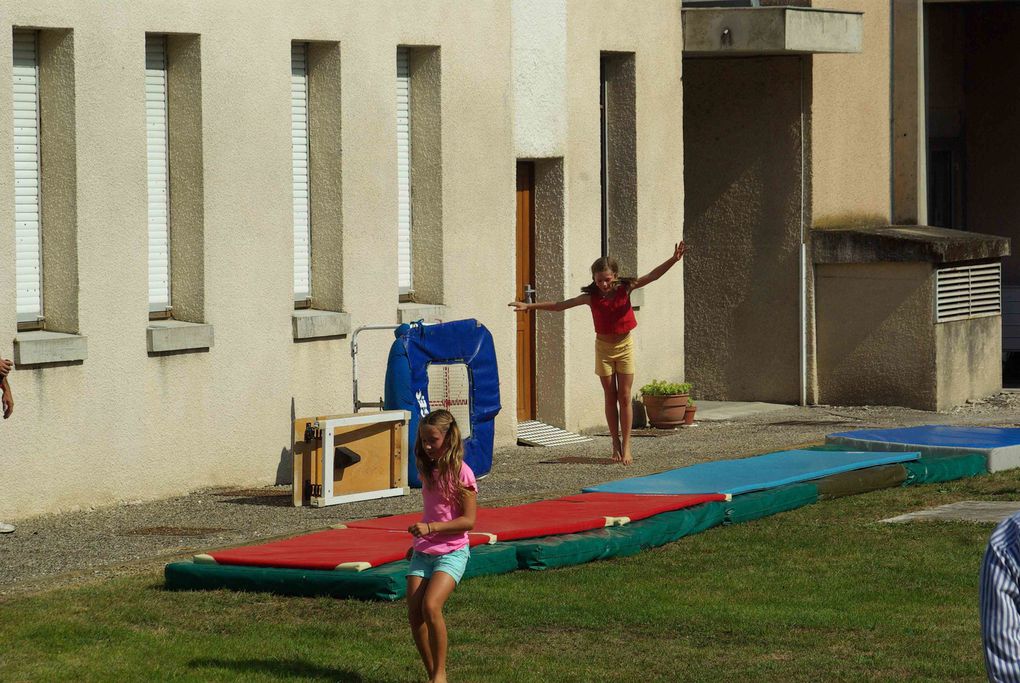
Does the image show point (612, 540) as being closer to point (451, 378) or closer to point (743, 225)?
point (451, 378)

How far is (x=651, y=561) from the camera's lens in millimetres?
10219

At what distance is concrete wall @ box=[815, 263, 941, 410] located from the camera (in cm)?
1902

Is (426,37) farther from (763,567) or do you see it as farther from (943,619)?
(943,619)

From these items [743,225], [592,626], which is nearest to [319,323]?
[592,626]

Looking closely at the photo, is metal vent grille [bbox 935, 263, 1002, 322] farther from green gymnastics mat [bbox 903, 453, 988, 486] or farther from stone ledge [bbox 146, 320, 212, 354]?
stone ledge [bbox 146, 320, 212, 354]

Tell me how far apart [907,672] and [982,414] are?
1163 centimetres

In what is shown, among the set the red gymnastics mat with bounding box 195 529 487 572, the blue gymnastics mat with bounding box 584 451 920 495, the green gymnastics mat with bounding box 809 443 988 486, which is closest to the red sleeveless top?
the blue gymnastics mat with bounding box 584 451 920 495

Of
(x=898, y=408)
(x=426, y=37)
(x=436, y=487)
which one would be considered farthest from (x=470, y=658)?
Result: (x=898, y=408)

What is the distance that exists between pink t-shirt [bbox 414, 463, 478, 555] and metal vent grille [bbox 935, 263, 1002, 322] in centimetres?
1233

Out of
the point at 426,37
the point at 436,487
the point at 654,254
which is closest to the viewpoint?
the point at 436,487

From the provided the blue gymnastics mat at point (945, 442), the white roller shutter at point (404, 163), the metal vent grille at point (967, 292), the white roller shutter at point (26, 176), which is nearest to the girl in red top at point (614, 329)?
the white roller shutter at point (404, 163)

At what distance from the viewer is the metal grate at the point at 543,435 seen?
1625 centimetres

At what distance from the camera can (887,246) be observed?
1902 centimetres

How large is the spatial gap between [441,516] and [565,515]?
3.20 metres
